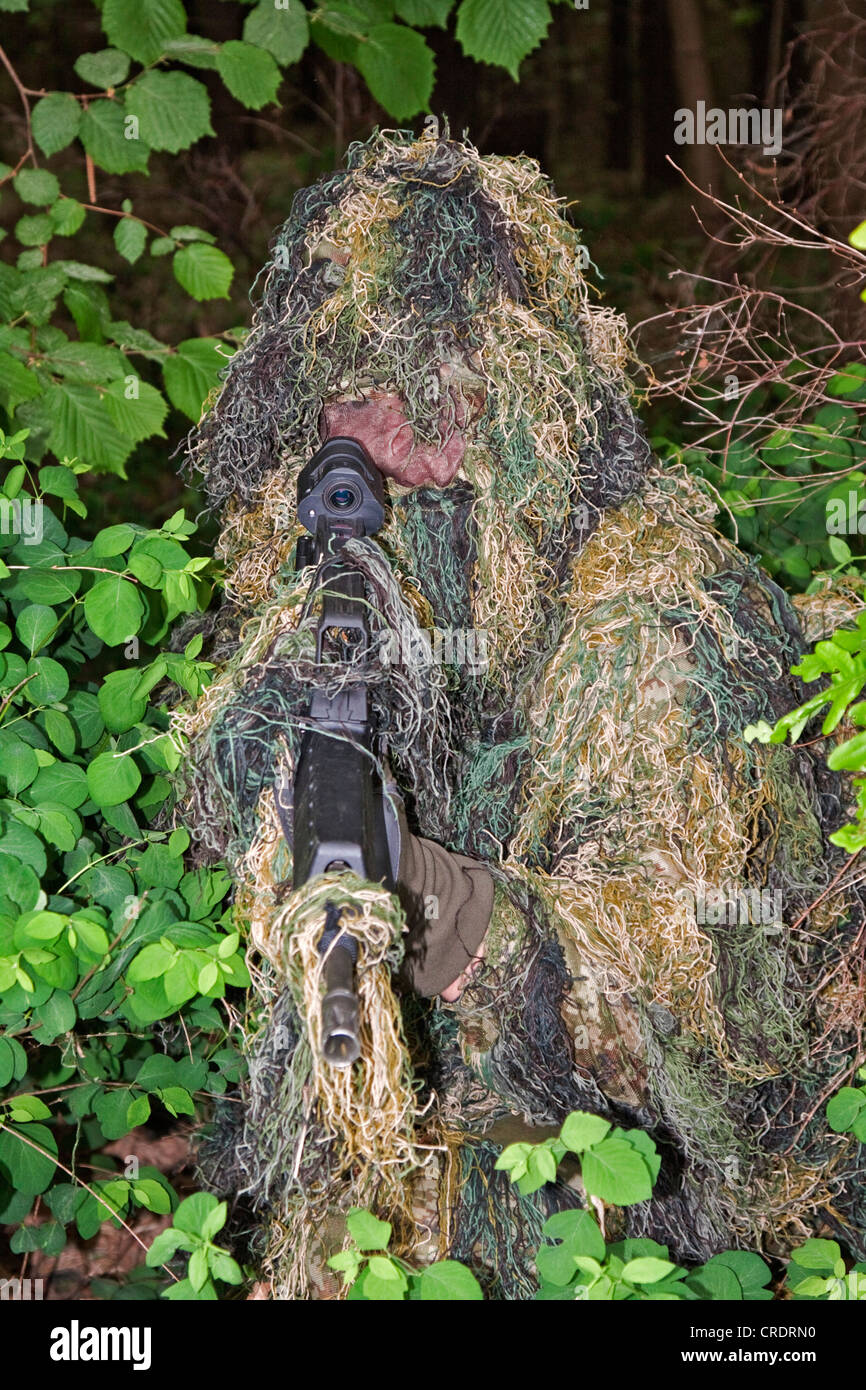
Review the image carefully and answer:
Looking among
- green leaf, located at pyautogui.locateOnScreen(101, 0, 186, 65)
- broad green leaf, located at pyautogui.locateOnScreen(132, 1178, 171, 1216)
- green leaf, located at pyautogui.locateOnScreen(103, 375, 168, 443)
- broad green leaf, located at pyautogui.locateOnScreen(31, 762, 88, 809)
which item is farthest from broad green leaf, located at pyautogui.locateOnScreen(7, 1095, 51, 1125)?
green leaf, located at pyautogui.locateOnScreen(101, 0, 186, 65)

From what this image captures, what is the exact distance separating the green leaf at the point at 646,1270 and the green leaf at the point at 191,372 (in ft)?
5.75

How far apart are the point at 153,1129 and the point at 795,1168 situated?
1656 millimetres

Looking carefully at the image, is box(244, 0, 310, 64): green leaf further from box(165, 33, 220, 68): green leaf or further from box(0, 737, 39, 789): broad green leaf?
box(0, 737, 39, 789): broad green leaf

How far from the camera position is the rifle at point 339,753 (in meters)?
1.10

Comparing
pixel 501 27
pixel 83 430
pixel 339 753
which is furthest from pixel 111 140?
pixel 339 753

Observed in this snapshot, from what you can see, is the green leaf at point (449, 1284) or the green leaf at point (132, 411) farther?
the green leaf at point (132, 411)

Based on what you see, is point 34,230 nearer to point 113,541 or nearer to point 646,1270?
point 113,541

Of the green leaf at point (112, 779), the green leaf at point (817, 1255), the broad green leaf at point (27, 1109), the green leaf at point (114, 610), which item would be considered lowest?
the green leaf at point (817, 1255)

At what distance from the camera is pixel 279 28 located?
2201 mm

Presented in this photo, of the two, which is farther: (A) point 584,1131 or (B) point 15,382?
(B) point 15,382

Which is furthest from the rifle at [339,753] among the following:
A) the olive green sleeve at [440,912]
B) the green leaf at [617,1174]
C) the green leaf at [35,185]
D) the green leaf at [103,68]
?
the green leaf at [35,185]

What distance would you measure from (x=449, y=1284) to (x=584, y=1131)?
0.21 m

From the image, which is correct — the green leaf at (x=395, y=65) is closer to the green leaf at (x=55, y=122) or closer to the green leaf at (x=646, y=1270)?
the green leaf at (x=55, y=122)

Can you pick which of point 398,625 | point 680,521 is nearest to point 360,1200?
point 398,625
